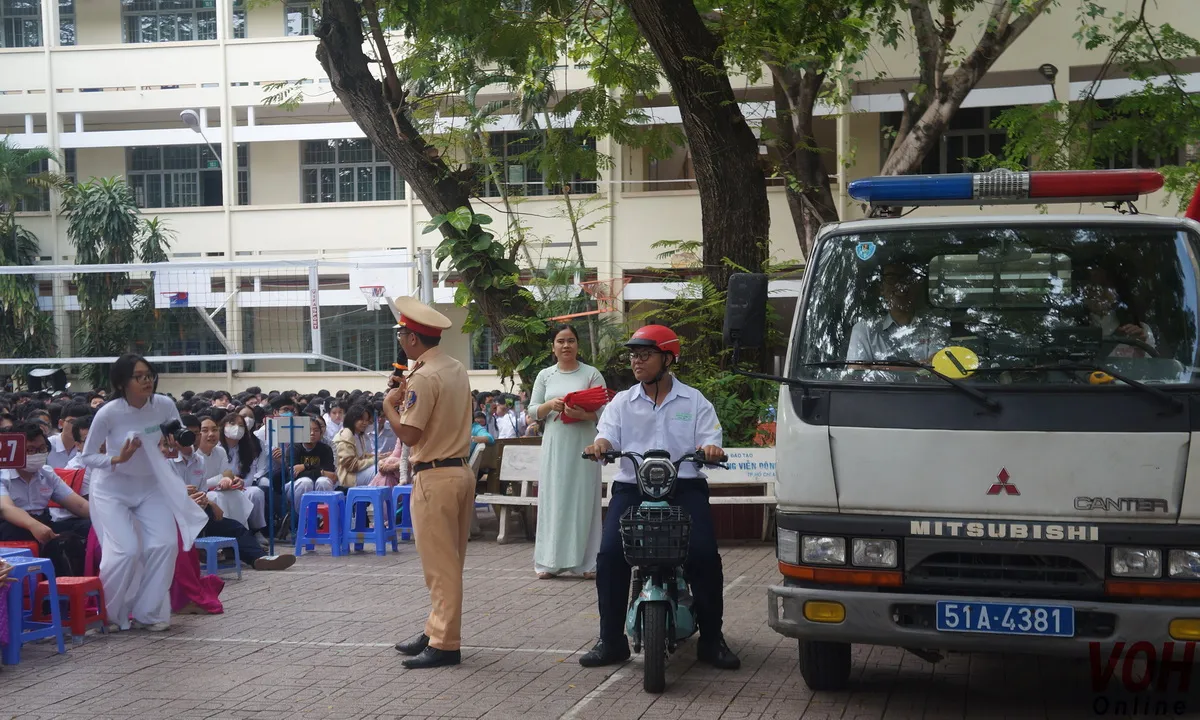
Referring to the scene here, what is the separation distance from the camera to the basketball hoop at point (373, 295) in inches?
1026

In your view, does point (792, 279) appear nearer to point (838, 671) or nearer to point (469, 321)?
point (469, 321)

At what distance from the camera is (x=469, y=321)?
1573 centimetres

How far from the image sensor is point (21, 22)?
117 ft

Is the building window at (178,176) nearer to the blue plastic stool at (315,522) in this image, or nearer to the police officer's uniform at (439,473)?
the blue plastic stool at (315,522)

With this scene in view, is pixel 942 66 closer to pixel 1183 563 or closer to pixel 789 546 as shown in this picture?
pixel 789 546

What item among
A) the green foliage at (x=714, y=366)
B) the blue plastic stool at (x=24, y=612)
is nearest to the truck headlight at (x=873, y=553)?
the blue plastic stool at (x=24, y=612)

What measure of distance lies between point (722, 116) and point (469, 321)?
156 inches

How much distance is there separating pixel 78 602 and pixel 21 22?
Result: 3122 cm

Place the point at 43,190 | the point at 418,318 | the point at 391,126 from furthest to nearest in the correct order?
the point at 43,190
the point at 391,126
the point at 418,318

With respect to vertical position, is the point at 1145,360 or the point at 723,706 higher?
the point at 1145,360

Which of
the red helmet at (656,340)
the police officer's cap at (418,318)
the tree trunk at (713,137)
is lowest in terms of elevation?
the red helmet at (656,340)

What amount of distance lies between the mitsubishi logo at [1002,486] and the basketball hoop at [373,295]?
20977 mm

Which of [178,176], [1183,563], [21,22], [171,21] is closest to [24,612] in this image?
[1183,563]

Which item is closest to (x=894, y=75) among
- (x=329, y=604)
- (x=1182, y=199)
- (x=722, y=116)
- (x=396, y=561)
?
(x=1182, y=199)
